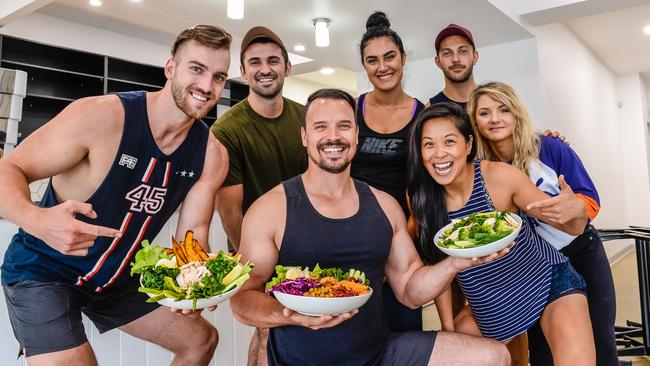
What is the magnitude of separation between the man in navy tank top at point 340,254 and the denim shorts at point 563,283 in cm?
28

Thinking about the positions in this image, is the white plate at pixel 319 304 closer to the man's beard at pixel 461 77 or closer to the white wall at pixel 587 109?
the man's beard at pixel 461 77

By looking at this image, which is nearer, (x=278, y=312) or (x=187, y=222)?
(x=278, y=312)

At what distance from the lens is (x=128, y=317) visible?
1.82 m

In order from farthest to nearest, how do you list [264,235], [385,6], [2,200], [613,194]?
[613,194]
[385,6]
[264,235]
[2,200]

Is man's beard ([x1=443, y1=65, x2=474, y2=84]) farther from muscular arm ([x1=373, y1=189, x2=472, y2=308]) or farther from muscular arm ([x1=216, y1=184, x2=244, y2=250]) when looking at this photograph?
muscular arm ([x1=216, y1=184, x2=244, y2=250])

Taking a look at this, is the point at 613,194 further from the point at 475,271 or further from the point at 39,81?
the point at 39,81

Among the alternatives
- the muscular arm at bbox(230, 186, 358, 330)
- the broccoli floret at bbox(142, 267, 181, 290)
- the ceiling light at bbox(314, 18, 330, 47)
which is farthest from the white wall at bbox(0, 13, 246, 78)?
the broccoli floret at bbox(142, 267, 181, 290)

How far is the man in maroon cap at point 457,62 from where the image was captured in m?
2.52

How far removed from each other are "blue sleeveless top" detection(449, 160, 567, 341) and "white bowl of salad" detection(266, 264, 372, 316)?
581mm

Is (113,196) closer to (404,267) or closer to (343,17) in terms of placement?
(404,267)

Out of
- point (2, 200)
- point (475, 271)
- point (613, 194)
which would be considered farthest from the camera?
point (613, 194)

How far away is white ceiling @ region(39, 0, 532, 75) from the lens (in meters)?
4.41

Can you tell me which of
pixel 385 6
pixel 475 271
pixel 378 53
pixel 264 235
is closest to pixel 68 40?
pixel 385 6

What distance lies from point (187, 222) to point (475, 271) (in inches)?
42.2
